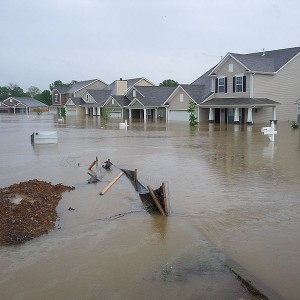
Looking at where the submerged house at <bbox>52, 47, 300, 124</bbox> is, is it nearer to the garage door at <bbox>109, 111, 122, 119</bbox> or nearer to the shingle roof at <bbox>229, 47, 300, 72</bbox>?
the shingle roof at <bbox>229, 47, 300, 72</bbox>

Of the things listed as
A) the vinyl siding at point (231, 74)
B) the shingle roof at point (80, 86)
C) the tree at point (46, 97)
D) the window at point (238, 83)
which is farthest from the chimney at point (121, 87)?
the tree at point (46, 97)

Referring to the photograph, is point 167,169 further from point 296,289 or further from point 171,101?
point 171,101

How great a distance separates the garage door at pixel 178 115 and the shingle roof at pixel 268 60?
1086 cm

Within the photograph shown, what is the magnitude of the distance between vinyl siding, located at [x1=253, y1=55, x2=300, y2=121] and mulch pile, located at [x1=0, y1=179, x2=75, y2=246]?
33828mm

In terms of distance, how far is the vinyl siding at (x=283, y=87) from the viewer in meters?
42.5

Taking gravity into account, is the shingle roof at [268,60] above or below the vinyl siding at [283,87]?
above

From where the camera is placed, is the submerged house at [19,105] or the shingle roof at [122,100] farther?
the submerged house at [19,105]

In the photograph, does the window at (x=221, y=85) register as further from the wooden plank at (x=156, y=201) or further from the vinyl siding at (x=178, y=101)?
the wooden plank at (x=156, y=201)

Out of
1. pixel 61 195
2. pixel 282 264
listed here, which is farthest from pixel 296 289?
pixel 61 195

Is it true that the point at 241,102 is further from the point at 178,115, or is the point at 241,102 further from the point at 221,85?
the point at 178,115

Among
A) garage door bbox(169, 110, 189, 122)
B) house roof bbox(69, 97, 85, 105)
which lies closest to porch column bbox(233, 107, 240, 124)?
garage door bbox(169, 110, 189, 122)

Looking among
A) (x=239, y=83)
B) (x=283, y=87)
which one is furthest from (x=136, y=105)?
(x=283, y=87)

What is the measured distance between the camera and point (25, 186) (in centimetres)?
1225

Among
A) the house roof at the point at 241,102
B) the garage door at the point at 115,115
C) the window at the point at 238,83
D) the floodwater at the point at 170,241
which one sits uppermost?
the window at the point at 238,83
